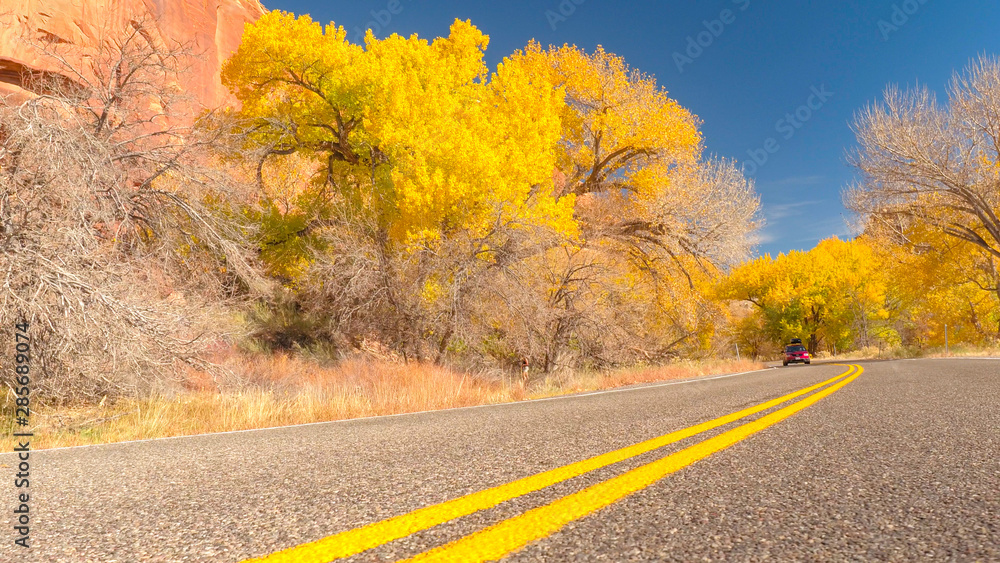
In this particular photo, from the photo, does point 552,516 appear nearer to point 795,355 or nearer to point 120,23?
point 795,355

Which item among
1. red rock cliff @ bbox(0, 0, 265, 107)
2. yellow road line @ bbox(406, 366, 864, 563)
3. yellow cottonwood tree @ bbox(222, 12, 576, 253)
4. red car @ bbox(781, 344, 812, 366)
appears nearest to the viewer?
yellow road line @ bbox(406, 366, 864, 563)

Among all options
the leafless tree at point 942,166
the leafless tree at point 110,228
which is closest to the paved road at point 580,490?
the leafless tree at point 110,228

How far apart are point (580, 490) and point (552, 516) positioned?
0.33 m

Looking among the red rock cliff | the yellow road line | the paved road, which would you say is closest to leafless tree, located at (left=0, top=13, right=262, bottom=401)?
the red rock cliff

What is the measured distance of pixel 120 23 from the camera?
102ft

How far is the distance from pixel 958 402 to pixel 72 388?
9378 millimetres

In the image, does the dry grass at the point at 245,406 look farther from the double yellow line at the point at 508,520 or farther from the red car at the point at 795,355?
the red car at the point at 795,355

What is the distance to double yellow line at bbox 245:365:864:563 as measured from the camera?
1.29 metres

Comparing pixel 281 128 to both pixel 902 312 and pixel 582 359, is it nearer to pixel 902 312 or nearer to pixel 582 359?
pixel 582 359

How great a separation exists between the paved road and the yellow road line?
1.0 inches

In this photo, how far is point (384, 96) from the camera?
1394 centimetres

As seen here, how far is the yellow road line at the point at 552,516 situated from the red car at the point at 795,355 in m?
32.2

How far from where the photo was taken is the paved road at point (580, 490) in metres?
1.31

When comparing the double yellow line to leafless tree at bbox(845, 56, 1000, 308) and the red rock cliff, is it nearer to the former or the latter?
the red rock cliff
